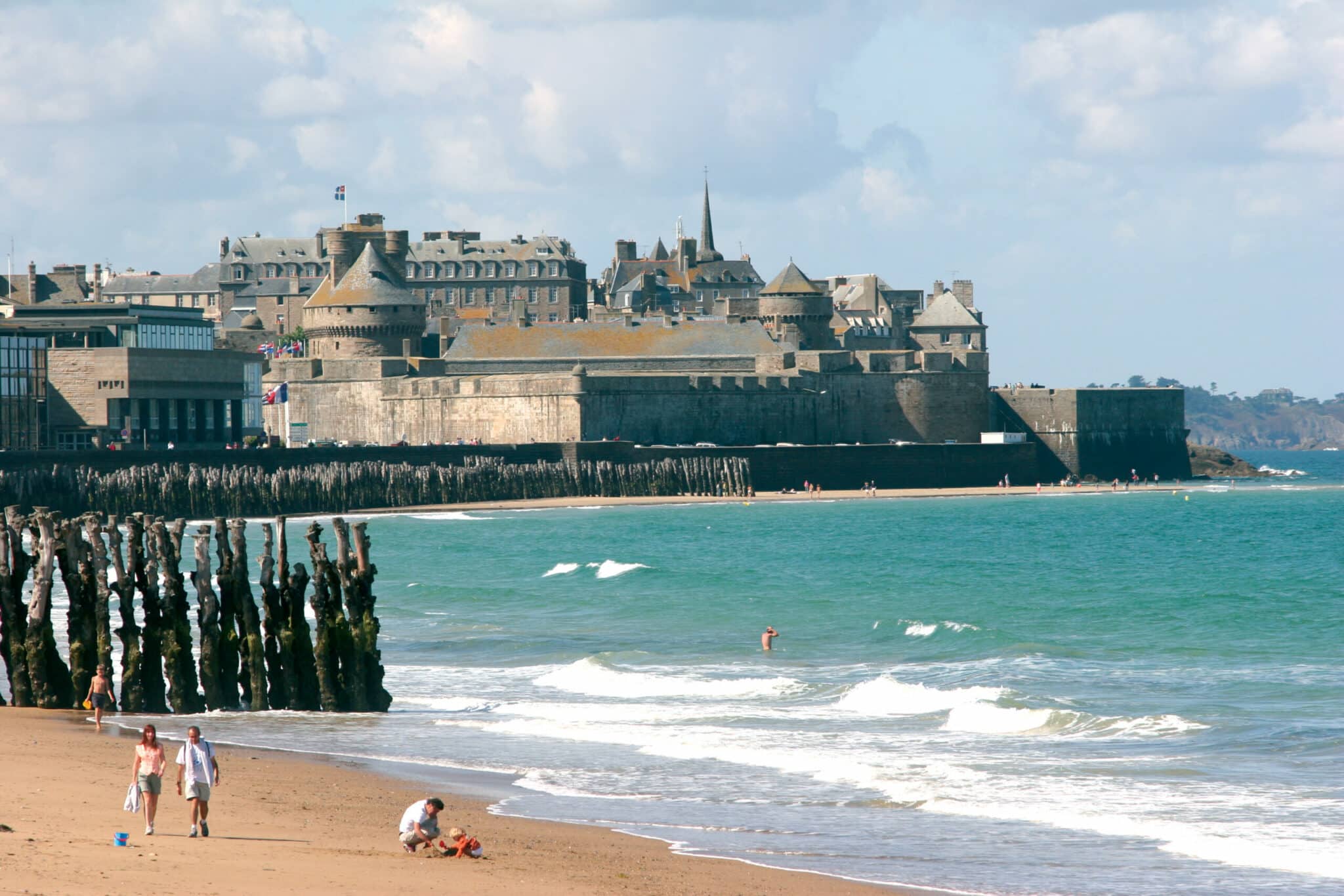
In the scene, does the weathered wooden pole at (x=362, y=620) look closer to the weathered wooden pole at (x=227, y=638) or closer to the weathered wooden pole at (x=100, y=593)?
the weathered wooden pole at (x=227, y=638)

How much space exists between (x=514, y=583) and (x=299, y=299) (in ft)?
237

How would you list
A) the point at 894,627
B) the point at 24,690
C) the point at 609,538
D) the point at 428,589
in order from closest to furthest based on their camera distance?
the point at 24,690 < the point at 894,627 < the point at 428,589 < the point at 609,538

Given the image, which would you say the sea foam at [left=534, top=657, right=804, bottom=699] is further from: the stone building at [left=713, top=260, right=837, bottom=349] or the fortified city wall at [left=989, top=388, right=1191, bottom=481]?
the stone building at [left=713, top=260, right=837, bottom=349]

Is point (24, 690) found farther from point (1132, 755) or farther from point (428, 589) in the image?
point (428, 589)

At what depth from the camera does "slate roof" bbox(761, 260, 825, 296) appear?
284ft

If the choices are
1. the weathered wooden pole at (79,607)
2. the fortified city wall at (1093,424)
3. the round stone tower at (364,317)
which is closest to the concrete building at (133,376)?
the round stone tower at (364,317)

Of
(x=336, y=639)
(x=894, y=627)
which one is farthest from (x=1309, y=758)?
(x=894, y=627)

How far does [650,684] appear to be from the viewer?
2397cm

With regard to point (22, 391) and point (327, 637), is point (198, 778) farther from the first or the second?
point (22, 391)

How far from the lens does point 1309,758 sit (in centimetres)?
1814

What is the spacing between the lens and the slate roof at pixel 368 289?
81500 millimetres

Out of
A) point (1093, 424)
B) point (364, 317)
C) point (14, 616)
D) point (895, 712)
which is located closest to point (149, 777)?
point (14, 616)

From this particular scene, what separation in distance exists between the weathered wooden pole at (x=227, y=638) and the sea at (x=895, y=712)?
14.0 inches

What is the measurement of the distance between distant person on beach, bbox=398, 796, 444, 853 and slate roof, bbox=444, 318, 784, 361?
217 feet
